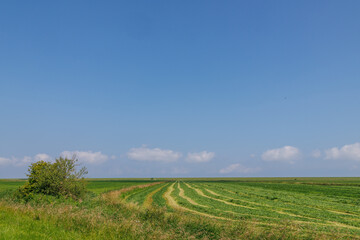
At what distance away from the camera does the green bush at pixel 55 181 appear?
78.7 feet

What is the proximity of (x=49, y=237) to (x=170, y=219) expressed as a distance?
7.05 m

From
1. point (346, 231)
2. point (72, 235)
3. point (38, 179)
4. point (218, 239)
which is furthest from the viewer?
point (38, 179)

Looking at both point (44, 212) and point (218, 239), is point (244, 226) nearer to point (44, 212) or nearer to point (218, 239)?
point (218, 239)

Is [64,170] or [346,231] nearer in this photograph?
[346,231]

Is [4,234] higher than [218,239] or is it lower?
higher

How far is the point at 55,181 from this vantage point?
2405cm

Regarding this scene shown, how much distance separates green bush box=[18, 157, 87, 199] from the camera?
23984mm

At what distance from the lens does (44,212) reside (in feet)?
51.7

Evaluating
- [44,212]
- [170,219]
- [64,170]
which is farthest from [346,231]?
[64,170]

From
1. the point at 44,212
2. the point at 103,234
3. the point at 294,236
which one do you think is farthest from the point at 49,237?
the point at 294,236

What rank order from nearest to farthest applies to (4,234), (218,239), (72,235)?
(4,234) → (72,235) → (218,239)

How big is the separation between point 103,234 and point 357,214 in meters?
24.1

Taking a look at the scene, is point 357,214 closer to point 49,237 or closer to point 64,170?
point 49,237

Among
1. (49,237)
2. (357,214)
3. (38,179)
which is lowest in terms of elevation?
(357,214)
